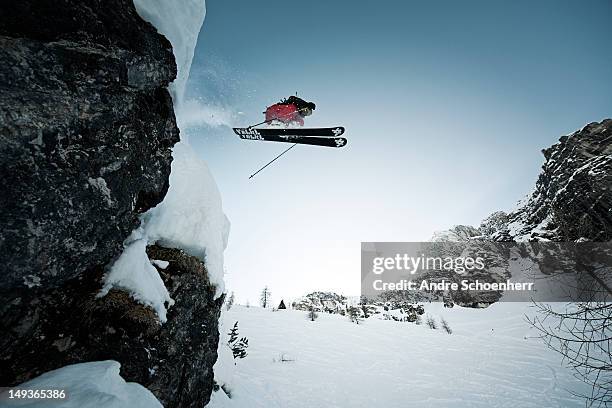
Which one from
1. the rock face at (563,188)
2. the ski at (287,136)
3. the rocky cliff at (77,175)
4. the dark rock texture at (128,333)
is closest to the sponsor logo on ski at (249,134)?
the ski at (287,136)

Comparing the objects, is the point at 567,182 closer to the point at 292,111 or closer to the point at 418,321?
the point at 418,321

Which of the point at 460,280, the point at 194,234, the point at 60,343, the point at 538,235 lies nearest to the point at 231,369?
the point at 194,234

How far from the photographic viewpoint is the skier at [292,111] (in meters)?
8.17

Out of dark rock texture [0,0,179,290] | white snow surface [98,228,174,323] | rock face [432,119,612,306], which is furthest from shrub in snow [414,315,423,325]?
dark rock texture [0,0,179,290]

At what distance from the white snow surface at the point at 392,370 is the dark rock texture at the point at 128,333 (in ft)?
6.14

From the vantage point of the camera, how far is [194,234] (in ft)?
15.0

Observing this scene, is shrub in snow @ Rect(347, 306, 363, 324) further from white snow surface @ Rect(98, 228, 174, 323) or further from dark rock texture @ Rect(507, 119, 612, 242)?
white snow surface @ Rect(98, 228, 174, 323)

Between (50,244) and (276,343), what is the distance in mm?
11276

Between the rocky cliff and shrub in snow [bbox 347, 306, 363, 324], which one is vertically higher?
the rocky cliff

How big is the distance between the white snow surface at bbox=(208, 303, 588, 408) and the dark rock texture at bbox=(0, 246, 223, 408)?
1.87 meters

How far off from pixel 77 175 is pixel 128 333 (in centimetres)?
181

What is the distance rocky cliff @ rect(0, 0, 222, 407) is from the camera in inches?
79.5

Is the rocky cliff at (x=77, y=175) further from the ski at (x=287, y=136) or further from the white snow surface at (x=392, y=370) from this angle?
the ski at (x=287, y=136)

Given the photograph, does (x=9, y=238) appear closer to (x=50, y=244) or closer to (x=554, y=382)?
Result: (x=50, y=244)
